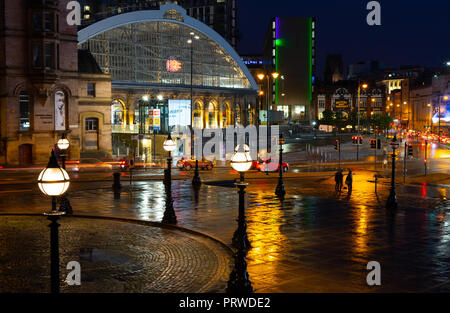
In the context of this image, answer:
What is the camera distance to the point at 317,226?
21875 millimetres

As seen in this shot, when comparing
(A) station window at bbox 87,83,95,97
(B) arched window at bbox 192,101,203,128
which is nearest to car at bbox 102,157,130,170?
(A) station window at bbox 87,83,95,97

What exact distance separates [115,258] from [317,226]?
894 cm

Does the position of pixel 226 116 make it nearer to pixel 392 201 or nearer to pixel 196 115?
pixel 196 115

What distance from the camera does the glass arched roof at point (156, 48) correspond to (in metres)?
83.4

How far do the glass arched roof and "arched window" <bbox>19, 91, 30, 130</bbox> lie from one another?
27.4 metres

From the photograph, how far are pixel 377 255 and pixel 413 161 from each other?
169 ft

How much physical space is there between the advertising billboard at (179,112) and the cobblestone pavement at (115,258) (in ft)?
204

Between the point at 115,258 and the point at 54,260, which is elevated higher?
the point at 54,260

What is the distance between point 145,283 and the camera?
13945 mm

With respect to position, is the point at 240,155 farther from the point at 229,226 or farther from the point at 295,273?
the point at 229,226

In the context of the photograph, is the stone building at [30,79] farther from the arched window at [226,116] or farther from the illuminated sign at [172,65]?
the arched window at [226,116]

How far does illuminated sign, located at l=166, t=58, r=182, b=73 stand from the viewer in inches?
3656

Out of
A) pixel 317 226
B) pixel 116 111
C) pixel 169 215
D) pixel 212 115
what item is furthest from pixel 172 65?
pixel 317 226

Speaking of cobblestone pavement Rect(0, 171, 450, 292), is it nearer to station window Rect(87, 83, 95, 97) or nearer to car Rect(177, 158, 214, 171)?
car Rect(177, 158, 214, 171)
